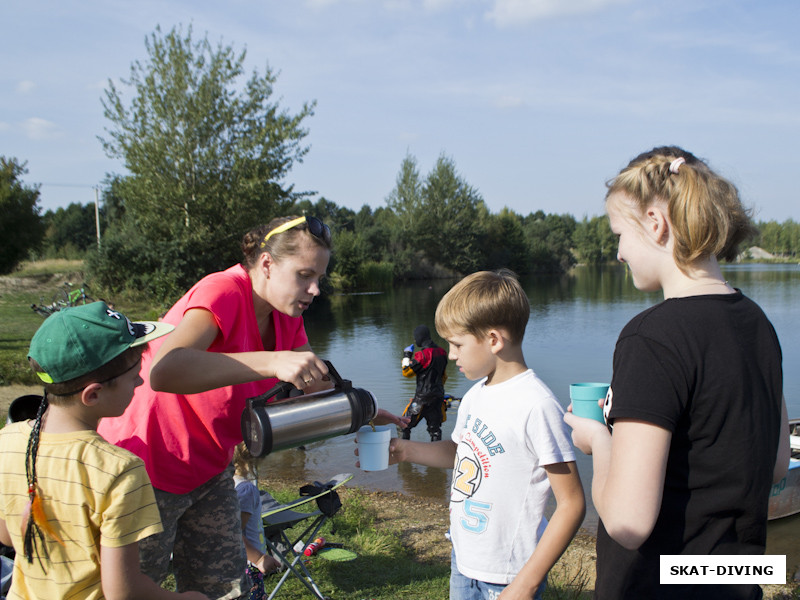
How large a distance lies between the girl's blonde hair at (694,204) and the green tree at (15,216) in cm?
2217

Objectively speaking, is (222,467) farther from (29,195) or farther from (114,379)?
(29,195)

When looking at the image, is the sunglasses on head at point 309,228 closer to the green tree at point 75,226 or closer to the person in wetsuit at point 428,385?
the person in wetsuit at point 428,385

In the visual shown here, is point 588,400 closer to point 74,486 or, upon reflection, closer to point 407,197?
point 74,486

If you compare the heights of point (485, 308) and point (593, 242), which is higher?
point (593, 242)

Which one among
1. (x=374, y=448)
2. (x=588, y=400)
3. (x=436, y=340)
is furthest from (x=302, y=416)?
(x=436, y=340)

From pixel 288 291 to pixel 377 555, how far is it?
118 inches

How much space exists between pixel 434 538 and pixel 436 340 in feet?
48.6

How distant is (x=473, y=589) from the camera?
6.95ft

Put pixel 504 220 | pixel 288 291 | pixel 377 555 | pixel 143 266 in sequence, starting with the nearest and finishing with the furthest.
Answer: pixel 288 291
pixel 377 555
pixel 143 266
pixel 504 220

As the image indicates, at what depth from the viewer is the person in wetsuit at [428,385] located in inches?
357

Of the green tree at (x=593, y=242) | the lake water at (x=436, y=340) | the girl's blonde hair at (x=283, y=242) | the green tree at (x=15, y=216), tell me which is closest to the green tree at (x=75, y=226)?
the lake water at (x=436, y=340)

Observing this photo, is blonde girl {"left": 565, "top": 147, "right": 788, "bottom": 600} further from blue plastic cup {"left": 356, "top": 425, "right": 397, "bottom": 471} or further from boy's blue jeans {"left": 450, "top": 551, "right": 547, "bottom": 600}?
blue plastic cup {"left": 356, "top": 425, "right": 397, "bottom": 471}

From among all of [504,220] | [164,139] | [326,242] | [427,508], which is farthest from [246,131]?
[504,220]

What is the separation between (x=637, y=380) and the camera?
4.35ft
